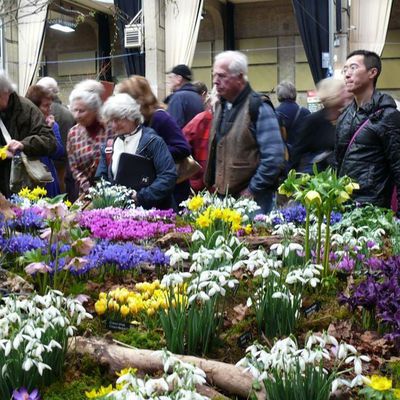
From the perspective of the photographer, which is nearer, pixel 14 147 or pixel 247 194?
pixel 247 194

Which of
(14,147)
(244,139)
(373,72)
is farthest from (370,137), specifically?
(14,147)

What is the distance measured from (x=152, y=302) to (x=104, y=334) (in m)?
0.20

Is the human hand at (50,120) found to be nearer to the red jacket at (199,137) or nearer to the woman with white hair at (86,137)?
the woman with white hair at (86,137)

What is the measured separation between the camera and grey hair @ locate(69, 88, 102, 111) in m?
4.79

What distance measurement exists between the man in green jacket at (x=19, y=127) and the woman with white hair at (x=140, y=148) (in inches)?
22.3

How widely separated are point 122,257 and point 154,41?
11933 mm

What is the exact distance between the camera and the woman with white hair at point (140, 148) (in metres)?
4.23

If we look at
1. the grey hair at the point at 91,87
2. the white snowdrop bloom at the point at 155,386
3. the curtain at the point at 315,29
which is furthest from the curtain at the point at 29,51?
the white snowdrop bloom at the point at 155,386

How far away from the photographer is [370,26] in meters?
13.9

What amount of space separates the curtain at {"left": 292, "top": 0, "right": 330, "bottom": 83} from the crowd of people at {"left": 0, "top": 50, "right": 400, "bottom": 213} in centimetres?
923

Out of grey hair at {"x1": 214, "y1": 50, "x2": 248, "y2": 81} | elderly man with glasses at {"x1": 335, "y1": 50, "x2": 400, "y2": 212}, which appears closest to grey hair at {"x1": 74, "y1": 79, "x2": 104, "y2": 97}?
grey hair at {"x1": 214, "y1": 50, "x2": 248, "y2": 81}

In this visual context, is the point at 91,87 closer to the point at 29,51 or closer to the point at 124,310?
the point at 124,310

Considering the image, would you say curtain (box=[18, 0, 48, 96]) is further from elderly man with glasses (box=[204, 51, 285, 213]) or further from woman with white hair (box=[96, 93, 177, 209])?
elderly man with glasses (box=[204, 51, 285, 213])

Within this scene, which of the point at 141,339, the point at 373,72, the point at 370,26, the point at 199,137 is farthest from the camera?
the point at 370,26
